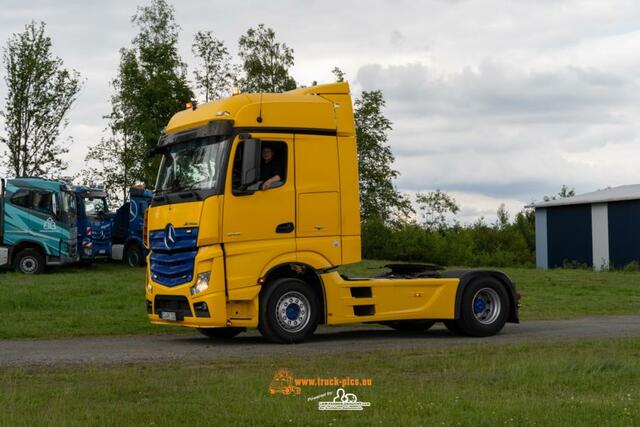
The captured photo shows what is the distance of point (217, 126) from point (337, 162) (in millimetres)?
1935

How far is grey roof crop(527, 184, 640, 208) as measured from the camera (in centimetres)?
4574

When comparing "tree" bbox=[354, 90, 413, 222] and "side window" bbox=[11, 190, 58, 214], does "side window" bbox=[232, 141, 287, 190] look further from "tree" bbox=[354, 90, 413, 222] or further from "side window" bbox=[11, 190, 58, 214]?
"tree" bbox=[354, 90, 413, 222]

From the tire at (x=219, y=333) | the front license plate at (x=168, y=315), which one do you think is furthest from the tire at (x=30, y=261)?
the front license plate at (x=168, y=315)

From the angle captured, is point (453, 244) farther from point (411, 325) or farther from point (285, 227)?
point (285, 227)

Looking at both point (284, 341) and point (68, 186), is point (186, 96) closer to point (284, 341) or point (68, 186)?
point (68, 186)

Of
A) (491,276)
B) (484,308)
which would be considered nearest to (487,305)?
(484,308)

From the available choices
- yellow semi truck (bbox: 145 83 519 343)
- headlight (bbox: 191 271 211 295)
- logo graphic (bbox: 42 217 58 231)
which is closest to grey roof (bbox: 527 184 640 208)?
logo graphic (bbox: 42 217 58 231)

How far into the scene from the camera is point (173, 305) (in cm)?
1512

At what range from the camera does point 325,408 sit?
28.6ft

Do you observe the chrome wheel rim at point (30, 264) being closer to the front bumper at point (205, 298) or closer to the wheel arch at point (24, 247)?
the wheel arch at point (24, 247)

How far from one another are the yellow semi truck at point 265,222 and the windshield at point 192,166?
2cm

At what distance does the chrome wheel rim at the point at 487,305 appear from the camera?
54.5 ft

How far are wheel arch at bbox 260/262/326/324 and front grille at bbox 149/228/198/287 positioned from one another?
114cm

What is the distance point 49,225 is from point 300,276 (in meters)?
21.2
